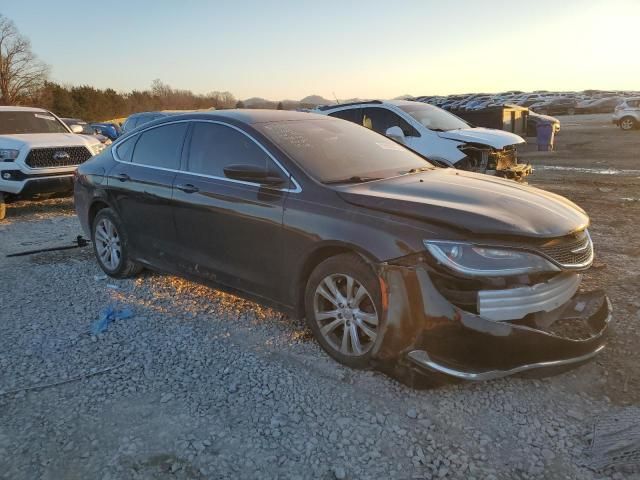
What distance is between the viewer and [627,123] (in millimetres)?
26984

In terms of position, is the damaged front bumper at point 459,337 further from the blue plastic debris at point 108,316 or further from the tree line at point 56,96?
the tree line at point 56,96

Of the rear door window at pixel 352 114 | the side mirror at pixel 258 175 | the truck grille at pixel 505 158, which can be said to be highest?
the rear door window at pixel 352 114

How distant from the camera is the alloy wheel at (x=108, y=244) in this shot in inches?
214

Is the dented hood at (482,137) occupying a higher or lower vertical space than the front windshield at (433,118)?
lower

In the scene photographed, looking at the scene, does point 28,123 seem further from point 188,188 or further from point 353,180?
point 353,180

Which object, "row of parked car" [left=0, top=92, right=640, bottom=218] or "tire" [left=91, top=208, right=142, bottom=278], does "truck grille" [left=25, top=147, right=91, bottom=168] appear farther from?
"tire" [left=91, top=208, right=142, bottom=278]

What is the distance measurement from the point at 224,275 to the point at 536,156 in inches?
609

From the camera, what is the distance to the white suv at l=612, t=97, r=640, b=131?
87.4 feet

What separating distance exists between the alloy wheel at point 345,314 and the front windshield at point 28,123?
30.0 ft

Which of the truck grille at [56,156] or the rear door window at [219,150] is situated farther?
the truck grille at [56,156]

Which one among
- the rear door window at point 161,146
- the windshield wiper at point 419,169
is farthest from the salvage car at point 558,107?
the rear door window at point 161,146

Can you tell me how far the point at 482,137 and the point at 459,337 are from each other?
22.9 ft

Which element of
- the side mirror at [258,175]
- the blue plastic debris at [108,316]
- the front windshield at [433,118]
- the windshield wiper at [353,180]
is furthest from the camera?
the front windshield at [433,118]

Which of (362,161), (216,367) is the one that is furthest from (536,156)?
(216,367)
